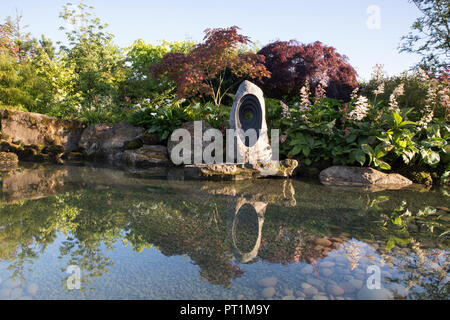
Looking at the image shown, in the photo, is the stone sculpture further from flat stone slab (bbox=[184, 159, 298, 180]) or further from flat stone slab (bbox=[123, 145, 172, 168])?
flat stone slab (bbox=[123, 145, 172, 168])

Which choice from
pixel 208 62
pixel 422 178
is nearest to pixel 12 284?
pixel 422 178

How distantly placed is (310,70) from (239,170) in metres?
5.36

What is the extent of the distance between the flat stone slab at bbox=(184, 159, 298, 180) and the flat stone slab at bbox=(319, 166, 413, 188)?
0.78 m

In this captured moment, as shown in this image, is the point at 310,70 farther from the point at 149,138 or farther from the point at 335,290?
the point at 335,290

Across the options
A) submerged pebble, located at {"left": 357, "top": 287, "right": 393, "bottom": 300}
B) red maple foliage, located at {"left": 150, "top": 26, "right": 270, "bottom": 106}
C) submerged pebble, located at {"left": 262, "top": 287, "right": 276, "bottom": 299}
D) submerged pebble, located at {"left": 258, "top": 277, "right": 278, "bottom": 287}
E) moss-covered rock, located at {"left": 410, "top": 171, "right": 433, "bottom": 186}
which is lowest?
submerged pebble, located at {"left": 357, "top": 287, "right": 393, "bottom": 300}

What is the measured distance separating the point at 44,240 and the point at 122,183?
2.68 meters

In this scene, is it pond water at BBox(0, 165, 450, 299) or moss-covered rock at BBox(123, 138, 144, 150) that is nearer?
pond water at BBox(0, 165, 450, 299)

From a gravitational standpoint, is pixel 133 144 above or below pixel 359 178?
above

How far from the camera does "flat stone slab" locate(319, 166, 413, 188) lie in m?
5.59

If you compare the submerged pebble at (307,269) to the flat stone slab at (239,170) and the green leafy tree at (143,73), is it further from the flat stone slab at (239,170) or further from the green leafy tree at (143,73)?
the green leafy tree at (143,73)

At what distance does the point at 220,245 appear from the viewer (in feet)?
7.90

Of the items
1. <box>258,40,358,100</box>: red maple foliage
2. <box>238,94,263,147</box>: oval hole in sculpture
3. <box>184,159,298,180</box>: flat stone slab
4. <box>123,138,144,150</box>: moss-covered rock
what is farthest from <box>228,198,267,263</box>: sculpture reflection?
<box>258,40,358,100</box>: red maple foliage
